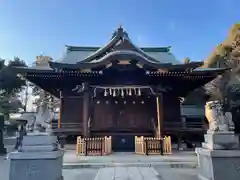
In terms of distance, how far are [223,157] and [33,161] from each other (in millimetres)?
4098

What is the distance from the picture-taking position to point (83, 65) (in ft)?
34.8

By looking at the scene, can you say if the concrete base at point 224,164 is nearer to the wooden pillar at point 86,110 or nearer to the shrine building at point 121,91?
the shrine building at point 121,91

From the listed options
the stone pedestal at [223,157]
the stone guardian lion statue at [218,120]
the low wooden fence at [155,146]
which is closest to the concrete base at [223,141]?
the stone pedestal at [223,157]

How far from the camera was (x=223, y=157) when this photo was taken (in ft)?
14.6

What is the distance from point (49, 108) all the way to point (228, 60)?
1885cm

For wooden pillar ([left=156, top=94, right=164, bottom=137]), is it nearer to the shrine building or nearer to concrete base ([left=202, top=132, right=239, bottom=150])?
the shrine building

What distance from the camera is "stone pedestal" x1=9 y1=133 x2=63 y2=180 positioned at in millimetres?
4105

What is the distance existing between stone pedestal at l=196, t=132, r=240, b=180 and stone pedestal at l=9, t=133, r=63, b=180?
3.43 meters

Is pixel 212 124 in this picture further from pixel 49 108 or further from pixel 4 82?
pixel 4 82

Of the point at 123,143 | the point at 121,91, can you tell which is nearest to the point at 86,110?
the point at 121,91

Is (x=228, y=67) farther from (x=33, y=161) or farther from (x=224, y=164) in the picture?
(x=33, y=161)

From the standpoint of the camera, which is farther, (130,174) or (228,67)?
(228,67)

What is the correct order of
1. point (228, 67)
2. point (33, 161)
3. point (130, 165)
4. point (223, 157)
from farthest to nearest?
point (228, 67) < point (130, 165) < point (223, 157) < point (33, 161)

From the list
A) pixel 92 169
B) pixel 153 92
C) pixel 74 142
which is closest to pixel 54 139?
pixel 92 169
